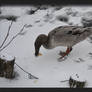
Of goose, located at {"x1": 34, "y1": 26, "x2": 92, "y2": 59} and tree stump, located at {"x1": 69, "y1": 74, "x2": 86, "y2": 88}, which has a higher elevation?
goose, located at {"x1": 34, "y1": 26, "x2": 92, "y2": 59}

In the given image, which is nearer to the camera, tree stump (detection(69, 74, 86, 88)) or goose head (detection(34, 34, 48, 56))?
tree stump (detection(69, 74, 86, 88))

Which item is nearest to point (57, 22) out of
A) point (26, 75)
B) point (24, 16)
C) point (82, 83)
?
point (24, 16)

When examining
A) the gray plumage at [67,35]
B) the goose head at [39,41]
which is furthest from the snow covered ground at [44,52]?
the gray plumage at [67,35]

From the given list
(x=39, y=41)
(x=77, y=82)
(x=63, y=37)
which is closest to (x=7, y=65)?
(x=39, y=41)

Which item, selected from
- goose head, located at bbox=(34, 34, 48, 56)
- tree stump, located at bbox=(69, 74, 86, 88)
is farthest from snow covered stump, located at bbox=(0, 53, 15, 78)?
tree stump, located at bbox=(69, 74, 86, 88)

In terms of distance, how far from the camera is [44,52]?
18.0 feet

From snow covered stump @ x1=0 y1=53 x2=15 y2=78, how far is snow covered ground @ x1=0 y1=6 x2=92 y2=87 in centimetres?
10

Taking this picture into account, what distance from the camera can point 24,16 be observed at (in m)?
6.95

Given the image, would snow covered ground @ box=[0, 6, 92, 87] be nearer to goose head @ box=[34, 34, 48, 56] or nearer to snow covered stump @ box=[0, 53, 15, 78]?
snow covered stump @ box=[0, 53, 15, 78]

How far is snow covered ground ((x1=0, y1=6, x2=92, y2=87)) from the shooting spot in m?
4.57

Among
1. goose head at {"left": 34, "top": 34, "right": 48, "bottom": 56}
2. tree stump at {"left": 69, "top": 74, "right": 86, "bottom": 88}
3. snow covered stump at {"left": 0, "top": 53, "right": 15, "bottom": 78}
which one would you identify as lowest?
tree stump at {"left": 69, "top": 74, "right": 86, "bottom": 88}

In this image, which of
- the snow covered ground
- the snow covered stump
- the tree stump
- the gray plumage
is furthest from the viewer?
the gray plumage

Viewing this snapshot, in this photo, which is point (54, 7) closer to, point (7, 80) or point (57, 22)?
point (57, 22)

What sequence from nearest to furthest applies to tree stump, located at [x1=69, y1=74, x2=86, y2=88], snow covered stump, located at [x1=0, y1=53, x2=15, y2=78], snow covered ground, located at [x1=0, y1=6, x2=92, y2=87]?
tree stump, located at [x1=69, y1=74, x2=86, y2=88] < snow covered stump, located at [x1=0, y1=53, x2=15, y2=78] < snow covered ground, located at [x1=0, y1=6, x2=92, y2=87]
